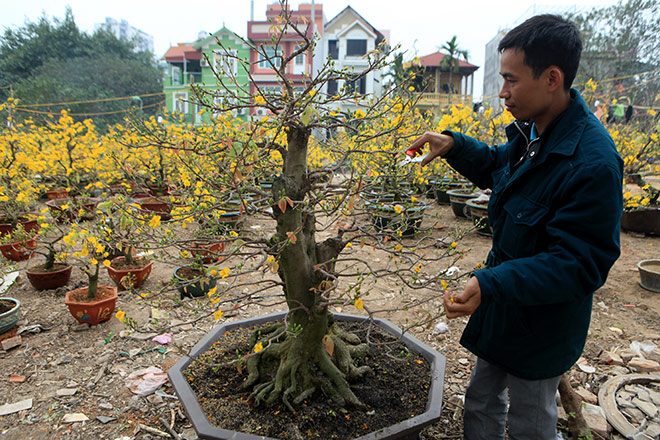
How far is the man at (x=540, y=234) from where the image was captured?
1125mm

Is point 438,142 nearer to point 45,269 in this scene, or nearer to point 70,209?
point 70,209

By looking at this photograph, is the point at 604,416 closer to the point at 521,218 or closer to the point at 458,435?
the point at 458,435

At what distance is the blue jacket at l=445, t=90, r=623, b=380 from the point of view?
1.12 metres

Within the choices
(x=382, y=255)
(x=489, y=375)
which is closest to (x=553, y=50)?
(x=489, y=375)

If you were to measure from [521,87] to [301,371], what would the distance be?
1.61 meters

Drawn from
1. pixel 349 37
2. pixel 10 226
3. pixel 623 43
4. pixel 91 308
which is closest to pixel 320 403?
pixel 91 308

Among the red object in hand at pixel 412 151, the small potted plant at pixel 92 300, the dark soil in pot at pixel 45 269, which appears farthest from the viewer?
the dark soil in pot at pixel 45 269

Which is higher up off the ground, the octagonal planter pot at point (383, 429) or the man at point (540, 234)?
the man at point (540, 234)

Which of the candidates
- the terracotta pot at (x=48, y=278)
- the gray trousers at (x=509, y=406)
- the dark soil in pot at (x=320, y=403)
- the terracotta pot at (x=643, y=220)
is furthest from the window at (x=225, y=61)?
the terracotta pot at (x=643, y=220)

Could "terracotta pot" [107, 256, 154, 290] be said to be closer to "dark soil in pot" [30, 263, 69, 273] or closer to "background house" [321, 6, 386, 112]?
"dark soil in pot" [30, 263, 69, 273]

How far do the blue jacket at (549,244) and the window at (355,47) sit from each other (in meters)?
22.6

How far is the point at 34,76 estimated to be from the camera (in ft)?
102

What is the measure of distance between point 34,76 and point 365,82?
2802cm

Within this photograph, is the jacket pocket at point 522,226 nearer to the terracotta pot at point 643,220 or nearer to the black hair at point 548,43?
the black hair at point 548,43
